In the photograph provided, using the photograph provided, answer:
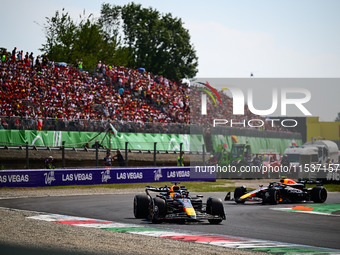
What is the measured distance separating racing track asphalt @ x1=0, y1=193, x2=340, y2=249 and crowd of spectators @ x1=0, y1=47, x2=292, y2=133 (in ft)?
30.1

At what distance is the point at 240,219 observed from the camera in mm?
15266

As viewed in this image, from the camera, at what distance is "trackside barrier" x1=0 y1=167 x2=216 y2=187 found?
2484cm

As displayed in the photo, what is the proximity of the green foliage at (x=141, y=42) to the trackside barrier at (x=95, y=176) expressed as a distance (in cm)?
3254

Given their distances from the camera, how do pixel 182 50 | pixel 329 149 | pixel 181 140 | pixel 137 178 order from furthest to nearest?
pixel 182 50, pixel 329 149, pixel 181 140, pixel 137 178

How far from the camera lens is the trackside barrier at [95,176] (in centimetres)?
2484

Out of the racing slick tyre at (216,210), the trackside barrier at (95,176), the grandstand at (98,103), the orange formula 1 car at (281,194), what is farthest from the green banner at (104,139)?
the racing slick tyre at (216,210)

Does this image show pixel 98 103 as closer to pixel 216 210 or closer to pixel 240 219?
pixel 240 219

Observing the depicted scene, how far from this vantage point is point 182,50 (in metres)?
70.1

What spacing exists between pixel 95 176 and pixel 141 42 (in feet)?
143

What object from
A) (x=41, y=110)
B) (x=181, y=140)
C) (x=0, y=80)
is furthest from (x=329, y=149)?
(x=0, y=80)

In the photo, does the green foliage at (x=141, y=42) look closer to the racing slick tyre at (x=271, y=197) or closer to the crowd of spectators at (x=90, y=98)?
the crowd of spectators at (x=90, y=98)

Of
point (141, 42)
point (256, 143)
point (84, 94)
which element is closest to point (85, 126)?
point (84, 94)

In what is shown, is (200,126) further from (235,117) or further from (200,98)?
(200,98)

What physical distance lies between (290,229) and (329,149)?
86.0ft
